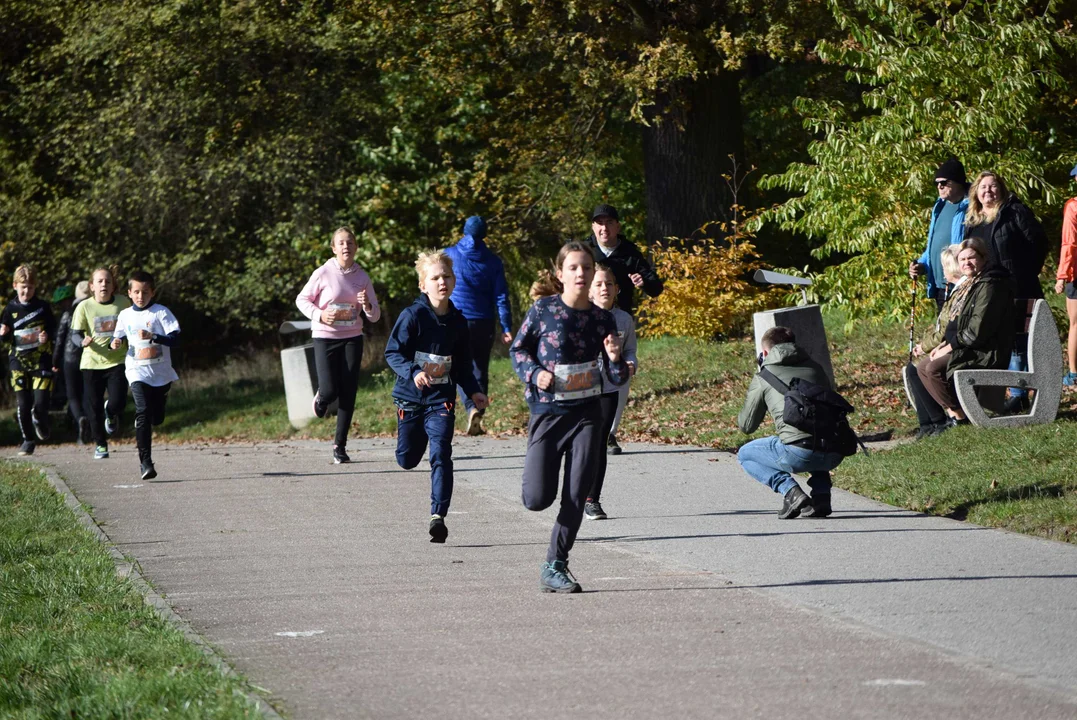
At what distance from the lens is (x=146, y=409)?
1199 centimetres

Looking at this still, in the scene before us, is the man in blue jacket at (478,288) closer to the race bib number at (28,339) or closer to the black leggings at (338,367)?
the black leggings at (338,367)

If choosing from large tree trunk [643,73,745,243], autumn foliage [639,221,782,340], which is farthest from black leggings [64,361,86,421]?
large tree trunk [643,73,745,243]

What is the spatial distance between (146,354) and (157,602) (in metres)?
5.63

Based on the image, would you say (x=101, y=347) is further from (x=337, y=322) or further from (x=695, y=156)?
(x=695, y=156)

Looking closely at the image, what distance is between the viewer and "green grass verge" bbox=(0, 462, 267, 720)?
16.1ft

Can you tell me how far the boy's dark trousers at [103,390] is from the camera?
13.2 metres

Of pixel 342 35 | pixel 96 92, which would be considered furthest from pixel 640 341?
pixel 96 92

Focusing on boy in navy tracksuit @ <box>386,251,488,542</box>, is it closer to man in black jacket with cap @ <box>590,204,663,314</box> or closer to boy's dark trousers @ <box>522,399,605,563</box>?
boy's dark trousers @ <box>522,399,605,563</box>

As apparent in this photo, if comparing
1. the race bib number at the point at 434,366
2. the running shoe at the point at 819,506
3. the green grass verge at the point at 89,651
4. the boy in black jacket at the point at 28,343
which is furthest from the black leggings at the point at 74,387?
the running shoe at the point at 819,506

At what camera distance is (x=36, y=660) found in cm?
561

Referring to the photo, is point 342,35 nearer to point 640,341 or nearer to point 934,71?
point 640,341

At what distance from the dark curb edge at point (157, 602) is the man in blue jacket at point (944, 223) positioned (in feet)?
21.7

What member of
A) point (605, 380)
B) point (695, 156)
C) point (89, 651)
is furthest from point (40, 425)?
point (89, 651)

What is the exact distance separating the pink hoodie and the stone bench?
4.90 metres
